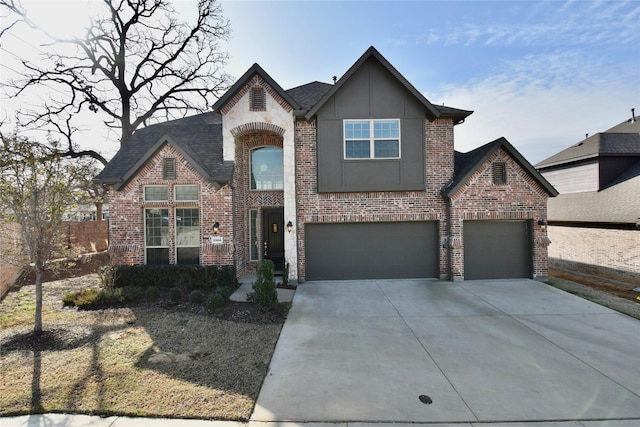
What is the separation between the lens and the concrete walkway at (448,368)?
3.45 metres

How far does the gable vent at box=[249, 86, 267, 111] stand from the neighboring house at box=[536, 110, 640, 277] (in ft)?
46.5

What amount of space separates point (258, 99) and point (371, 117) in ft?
13.2

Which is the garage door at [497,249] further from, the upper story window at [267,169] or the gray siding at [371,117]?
the upper story window at [267,169]

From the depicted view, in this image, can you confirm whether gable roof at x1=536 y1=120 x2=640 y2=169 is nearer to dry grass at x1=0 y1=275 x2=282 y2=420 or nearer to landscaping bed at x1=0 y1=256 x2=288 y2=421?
landscaping bed at x1=0 y1=256 x2=288 y2=421

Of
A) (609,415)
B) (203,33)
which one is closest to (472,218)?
(609,415)

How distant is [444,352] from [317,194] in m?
6.31

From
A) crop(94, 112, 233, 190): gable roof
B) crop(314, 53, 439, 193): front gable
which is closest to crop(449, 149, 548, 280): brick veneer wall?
crop(314, 53, 439, 193): front gable

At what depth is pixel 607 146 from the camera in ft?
44.2

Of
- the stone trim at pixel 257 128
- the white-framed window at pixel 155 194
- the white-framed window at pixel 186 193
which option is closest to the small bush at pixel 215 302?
the white-framed window at pixel 186 193

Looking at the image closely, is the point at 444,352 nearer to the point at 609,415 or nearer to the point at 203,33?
the point at 609,415

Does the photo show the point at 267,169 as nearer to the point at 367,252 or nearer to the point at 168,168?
the point at 168,168

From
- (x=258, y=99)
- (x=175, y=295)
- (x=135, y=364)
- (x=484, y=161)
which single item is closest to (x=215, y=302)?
(x=175, y=295)

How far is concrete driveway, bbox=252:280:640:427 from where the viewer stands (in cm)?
357

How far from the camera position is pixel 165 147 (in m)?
9.56
